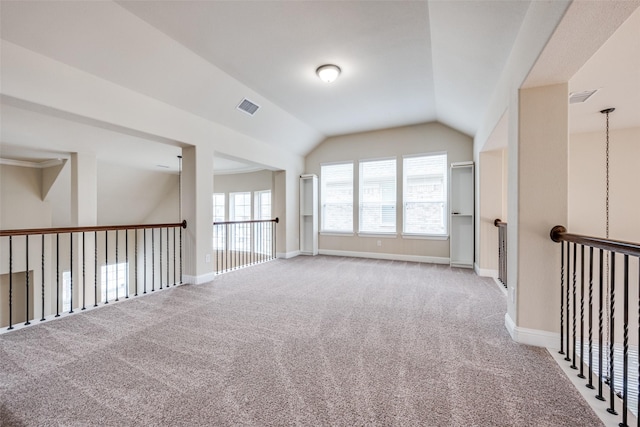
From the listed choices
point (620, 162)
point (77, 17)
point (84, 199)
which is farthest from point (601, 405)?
point (84, 199)

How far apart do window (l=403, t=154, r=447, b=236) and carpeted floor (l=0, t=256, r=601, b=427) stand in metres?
2.27

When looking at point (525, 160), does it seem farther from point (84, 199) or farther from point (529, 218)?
point (84, 199)

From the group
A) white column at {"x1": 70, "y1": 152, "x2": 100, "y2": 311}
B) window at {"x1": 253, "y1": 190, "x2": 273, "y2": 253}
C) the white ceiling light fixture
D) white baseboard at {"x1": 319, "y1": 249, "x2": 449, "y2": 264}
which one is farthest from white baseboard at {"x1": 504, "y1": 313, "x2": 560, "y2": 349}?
white column at {"x1": 70, "y1": 152, "x2": 100, "y2": 311}

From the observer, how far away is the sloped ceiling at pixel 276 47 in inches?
89.5

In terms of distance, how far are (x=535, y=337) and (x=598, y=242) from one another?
1.05m

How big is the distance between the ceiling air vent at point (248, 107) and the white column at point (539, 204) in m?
3.45

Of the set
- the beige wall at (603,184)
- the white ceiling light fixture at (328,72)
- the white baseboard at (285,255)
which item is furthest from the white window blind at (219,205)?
the beige wall at (603,184)

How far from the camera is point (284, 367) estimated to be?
1.87m

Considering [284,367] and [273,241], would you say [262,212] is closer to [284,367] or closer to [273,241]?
[273,241]

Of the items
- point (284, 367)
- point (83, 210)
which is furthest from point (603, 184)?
point (83, 210)

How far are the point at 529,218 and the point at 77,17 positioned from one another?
→ 4.14m

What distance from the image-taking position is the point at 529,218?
7.13ft

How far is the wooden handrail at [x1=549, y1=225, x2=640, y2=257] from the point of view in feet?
4.23

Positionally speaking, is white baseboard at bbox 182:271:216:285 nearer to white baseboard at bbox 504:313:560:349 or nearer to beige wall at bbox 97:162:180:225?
white baseboard at bbox 504:313:560:349
